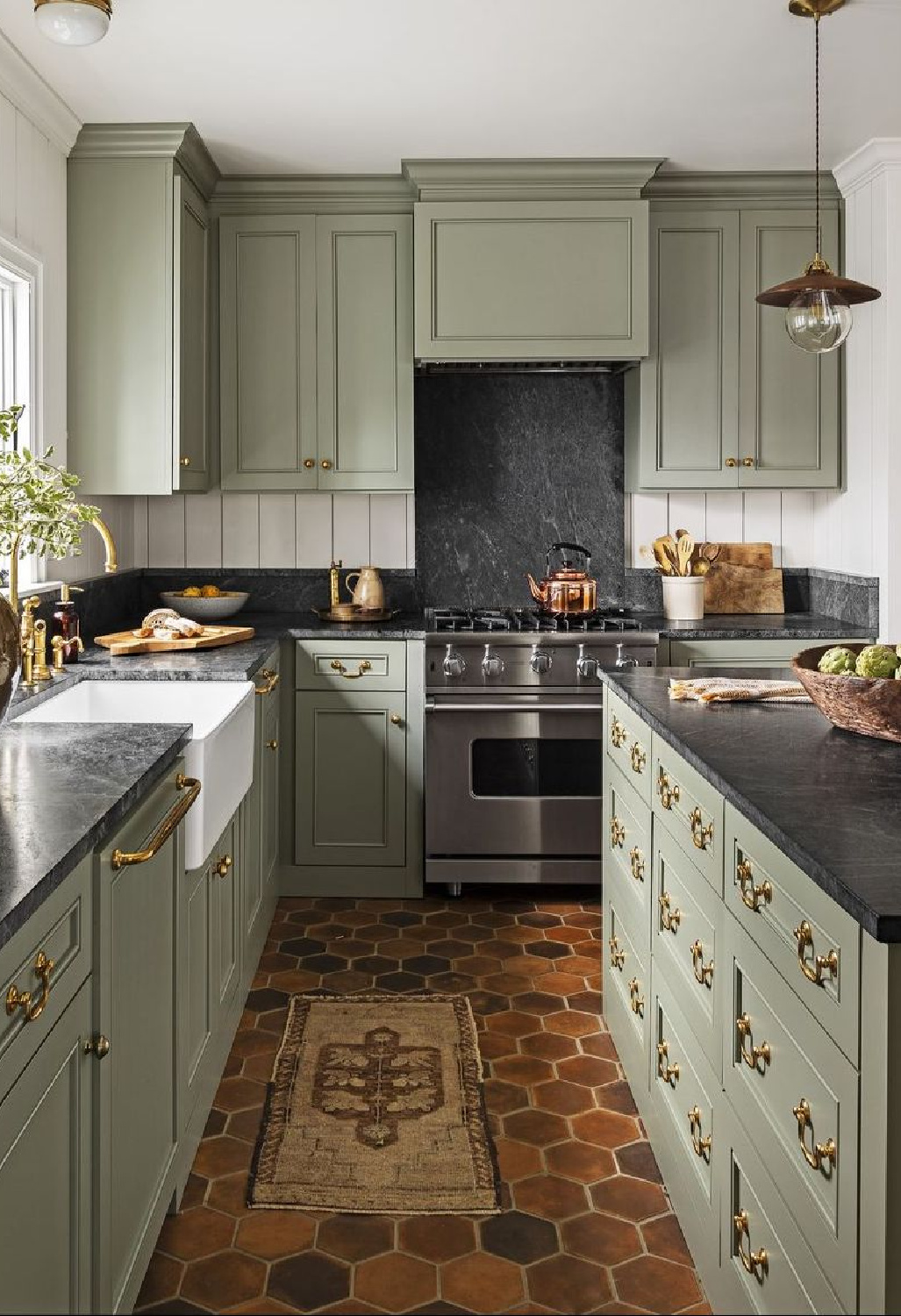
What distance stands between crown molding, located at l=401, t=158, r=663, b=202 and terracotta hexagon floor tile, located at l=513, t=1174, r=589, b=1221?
3.20m

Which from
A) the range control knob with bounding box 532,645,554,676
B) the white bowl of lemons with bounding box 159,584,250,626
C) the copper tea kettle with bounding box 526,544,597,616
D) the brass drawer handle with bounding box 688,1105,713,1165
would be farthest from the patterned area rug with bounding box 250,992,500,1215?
the white bowl of lemons with bounding box 159,584,250,626

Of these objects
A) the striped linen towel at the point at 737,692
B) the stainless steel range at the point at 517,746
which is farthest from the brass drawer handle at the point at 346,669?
the striped linen towel at the point at 737,692

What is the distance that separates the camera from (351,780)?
4.36 m

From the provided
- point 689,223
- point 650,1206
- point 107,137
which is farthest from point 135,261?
point 650,1206

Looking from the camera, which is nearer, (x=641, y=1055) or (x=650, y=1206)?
(x=650, y=1206)

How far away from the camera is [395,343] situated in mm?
4520

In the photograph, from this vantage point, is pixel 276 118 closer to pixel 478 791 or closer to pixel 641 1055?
pixel 478 791

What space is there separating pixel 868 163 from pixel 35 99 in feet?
8.67

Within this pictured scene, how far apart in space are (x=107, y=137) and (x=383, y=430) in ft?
4.28

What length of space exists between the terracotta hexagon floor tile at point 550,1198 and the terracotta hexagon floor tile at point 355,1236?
0.27 m

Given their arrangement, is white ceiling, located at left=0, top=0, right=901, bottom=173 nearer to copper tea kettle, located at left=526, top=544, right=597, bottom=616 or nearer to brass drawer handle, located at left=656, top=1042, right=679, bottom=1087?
copper tea kettle, located at left=526, top=544, right=597, bottom=616

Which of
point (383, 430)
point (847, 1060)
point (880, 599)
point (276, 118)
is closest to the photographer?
point (847, 1060)

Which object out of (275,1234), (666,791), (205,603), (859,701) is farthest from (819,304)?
(205,603)

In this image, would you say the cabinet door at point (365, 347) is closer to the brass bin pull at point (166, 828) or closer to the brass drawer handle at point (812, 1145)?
the brass bin pull at point (166, 828)
